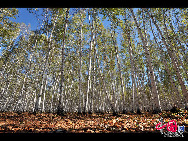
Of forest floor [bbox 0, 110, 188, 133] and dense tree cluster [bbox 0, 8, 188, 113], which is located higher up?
dense tree cluster [bbox 0, 8, 188, 113]

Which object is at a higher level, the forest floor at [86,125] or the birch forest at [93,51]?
the birch forest at [93,51]

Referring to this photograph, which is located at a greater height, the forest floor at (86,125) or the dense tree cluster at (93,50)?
the dense tree cluster at (93,50)

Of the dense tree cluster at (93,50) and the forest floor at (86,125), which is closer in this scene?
the forest floor at (86,125)

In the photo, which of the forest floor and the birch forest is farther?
the birch forest

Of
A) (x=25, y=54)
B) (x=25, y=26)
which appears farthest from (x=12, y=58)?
(x=25, y=26)

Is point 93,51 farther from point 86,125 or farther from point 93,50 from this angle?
point 86,125

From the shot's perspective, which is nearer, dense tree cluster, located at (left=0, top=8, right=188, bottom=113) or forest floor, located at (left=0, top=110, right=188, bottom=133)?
forest floor, located at (left=0, top=110, right=188, bottom=133)

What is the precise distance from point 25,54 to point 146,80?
18616mm

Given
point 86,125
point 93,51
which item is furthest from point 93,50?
point 86,125

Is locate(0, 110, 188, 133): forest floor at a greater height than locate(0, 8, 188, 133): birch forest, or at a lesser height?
lesser
